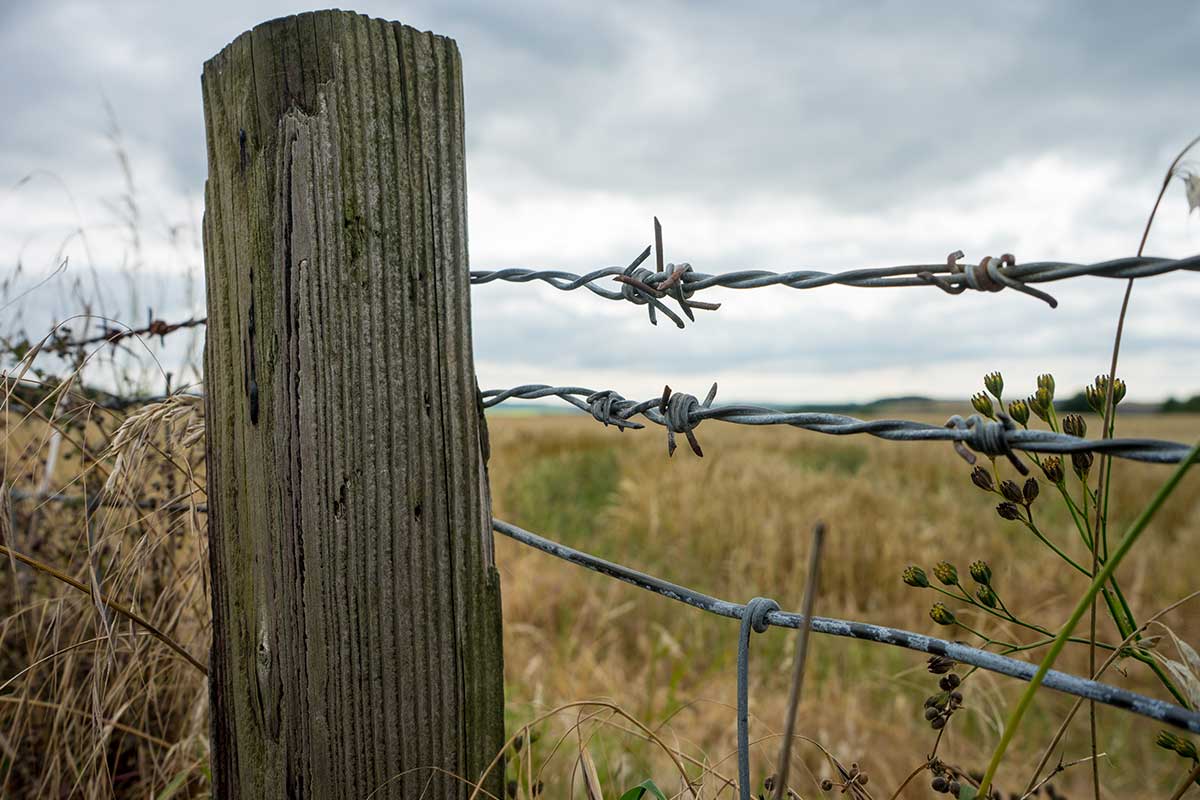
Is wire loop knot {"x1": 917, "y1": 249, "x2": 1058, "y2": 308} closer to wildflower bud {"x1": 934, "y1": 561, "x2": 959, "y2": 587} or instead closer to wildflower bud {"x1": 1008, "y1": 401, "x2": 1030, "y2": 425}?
wildflower bud {"x1": 1008, "y1": 401, "x2": 1030, "y2": 425}

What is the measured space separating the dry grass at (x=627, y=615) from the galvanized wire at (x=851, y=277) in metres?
0.63

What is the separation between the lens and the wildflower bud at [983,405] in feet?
3.70

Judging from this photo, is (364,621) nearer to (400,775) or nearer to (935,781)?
(400,775)

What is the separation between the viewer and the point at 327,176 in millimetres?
1056

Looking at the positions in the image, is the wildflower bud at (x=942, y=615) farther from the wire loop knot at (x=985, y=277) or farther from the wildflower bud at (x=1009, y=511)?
the wire loop knot at (x=985, y=277)

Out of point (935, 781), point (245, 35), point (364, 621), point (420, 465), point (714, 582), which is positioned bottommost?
point (714, 582)

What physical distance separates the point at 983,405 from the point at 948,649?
0.33 meters

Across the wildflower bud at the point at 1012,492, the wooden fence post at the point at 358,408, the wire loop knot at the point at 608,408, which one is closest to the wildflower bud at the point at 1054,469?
the wildflower bud at the point at 1012,492

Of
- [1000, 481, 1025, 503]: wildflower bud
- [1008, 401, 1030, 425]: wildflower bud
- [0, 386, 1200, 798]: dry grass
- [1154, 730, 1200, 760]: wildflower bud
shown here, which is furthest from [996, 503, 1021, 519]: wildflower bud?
[0, 386, 1200, 798]: dry grass

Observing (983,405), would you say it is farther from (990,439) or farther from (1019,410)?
(990,439)

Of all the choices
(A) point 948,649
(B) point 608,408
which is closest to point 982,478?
(A) point 948,649

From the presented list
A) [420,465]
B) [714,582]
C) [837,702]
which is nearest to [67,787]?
[420,465]

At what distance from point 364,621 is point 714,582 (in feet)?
17.0

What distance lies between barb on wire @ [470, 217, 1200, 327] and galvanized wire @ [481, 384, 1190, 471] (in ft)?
0.44
